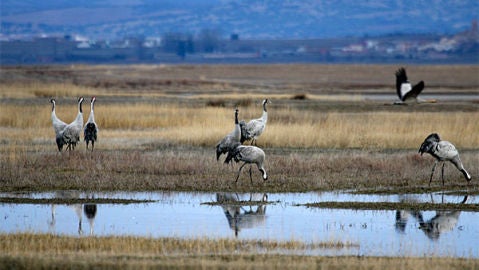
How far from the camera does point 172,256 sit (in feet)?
43.3

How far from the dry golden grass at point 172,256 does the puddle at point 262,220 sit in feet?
2.26

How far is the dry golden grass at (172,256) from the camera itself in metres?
12.4

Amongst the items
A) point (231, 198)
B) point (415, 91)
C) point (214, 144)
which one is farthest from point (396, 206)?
point (415, 91)

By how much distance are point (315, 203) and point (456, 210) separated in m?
2.48

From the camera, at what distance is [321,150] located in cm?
2808

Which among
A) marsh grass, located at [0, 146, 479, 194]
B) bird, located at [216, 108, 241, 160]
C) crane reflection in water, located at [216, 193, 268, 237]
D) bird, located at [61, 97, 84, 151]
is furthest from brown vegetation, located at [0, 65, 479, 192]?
crane reflection in water, located at [216, 193, 268, 237]

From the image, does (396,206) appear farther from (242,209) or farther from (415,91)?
(415,91)

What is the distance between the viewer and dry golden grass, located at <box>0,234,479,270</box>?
40.6 ft

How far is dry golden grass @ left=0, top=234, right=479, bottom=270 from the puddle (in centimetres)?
69

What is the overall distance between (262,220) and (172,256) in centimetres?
376

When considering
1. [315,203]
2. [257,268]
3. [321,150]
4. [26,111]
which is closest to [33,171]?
[315,203]

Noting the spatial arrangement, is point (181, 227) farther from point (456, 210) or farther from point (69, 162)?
point (69, 162)

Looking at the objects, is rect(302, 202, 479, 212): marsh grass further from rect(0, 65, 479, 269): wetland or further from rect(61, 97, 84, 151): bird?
rect(61, 97, 84, 151): bird

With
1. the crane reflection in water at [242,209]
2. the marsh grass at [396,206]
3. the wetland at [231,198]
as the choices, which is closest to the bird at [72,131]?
the wetland at [231,198]
